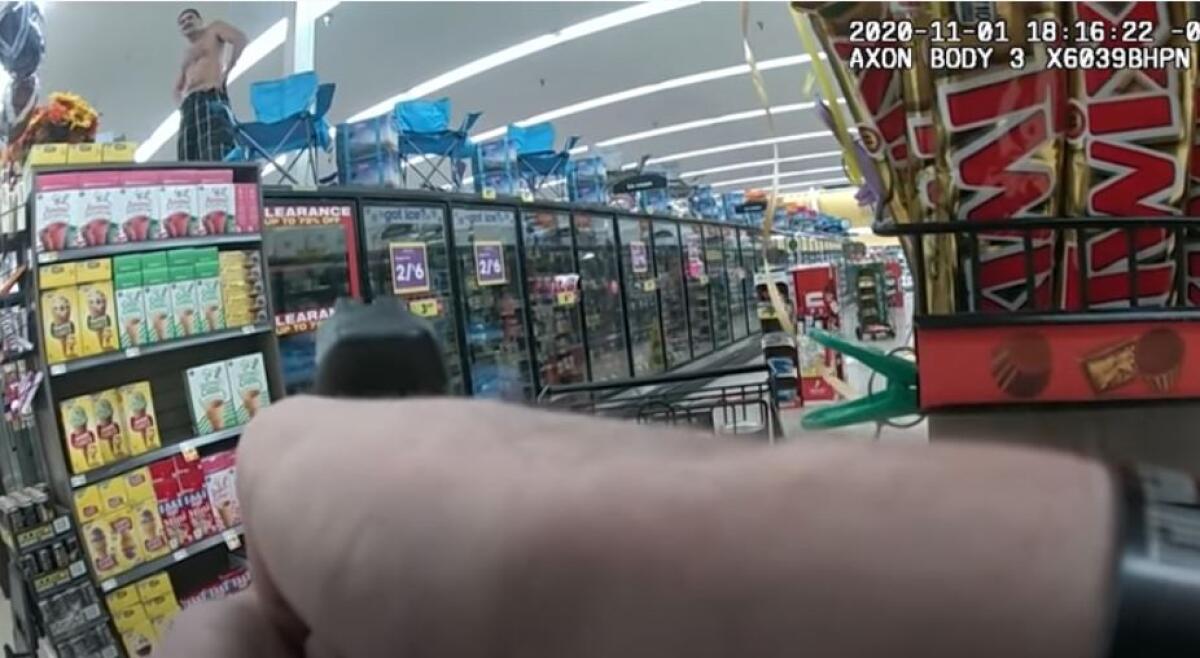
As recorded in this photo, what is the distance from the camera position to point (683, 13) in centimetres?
1050

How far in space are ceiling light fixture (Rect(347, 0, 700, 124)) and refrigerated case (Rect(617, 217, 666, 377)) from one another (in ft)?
11.9

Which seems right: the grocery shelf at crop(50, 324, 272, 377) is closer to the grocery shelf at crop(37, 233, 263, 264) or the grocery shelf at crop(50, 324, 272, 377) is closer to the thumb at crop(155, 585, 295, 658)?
the grocery shelf at crop(37, 233, 263, 264)

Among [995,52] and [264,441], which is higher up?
[995,52]

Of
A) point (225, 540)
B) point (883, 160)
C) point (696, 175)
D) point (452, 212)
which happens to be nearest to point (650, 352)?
point (452, 212)

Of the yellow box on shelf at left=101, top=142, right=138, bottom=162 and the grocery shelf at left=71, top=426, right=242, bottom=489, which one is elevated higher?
the yellow box on shelf at left=101, top=142, right=138, bottom=162

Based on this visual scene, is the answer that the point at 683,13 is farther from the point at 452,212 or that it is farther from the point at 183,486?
the point at 183,486

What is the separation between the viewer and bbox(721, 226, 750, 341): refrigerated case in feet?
35.1

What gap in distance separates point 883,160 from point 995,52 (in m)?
0.12

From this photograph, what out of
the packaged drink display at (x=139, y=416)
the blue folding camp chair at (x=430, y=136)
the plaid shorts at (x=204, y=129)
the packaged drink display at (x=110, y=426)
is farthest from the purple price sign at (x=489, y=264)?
the packaged drink display at (x=110, y=426)

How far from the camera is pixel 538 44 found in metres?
11.2

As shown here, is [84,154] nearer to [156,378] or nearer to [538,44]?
[156,378]

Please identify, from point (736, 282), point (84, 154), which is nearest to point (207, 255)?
point (84, 154)

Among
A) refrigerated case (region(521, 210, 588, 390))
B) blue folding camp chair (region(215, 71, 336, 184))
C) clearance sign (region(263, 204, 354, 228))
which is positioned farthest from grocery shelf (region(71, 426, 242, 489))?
refrigerated case (region(521, 210, 588, 390))

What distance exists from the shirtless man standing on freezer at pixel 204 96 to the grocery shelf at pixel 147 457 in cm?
151
